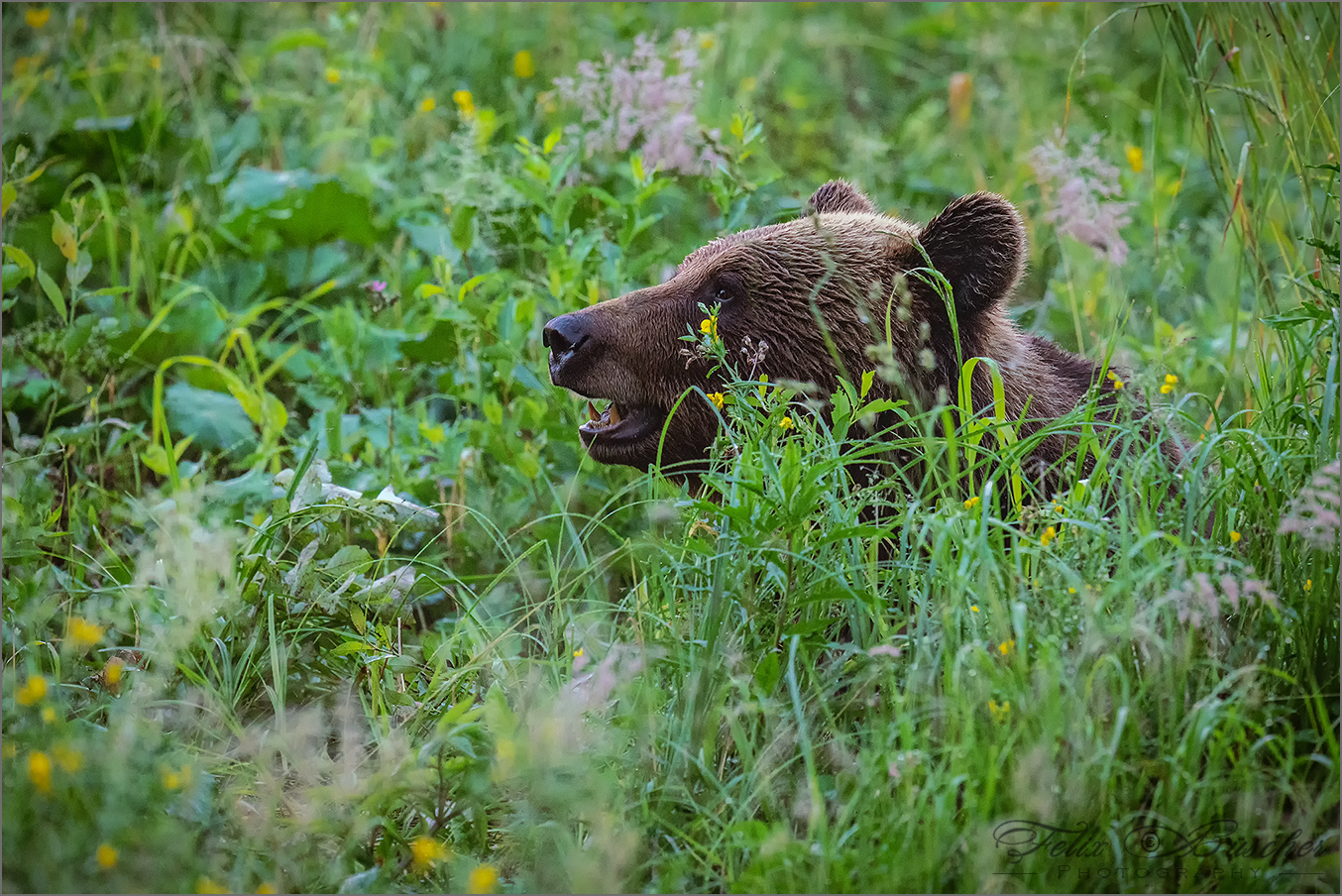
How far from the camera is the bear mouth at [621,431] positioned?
3.32 metres

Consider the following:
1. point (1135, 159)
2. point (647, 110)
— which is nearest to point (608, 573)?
point (647, 110)

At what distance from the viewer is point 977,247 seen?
3197 millimetres

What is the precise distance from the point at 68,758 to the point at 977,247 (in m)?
2.36

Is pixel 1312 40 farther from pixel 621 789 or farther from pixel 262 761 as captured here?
pixel 262 761

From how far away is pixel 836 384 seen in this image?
330cm

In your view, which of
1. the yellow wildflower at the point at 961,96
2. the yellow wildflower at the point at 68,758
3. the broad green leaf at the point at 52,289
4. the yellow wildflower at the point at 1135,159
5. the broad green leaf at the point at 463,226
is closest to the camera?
the yellow wildflower at the point at 68,758

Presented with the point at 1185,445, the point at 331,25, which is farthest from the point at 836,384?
the point at 331,25

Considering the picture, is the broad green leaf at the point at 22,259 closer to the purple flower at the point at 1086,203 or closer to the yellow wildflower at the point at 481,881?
the yellow wildflower at the point at 481,881

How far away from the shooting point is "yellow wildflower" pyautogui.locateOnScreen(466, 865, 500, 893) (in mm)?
2094

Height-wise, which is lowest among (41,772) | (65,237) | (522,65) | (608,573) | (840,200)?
(608,573)

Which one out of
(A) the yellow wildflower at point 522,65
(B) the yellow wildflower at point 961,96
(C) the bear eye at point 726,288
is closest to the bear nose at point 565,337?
(C) the bear eye at point 726,288

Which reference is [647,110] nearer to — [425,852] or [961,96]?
[961,96]

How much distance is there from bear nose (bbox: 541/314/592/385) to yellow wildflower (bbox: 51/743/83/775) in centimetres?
151

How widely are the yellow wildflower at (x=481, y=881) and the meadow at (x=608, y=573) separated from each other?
0.05 feet
